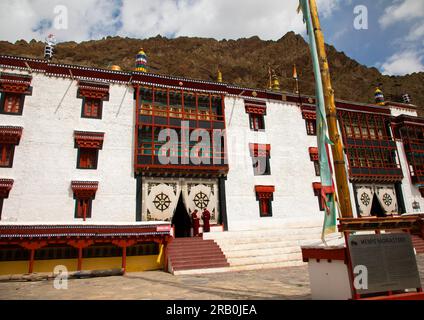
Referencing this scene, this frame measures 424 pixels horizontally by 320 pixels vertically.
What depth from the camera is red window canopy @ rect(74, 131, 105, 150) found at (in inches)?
707

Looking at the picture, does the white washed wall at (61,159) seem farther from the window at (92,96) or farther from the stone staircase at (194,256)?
the stone staircase at (194,256)

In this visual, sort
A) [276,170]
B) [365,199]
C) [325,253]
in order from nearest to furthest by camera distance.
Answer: [325,253], [276,170], [365,199]

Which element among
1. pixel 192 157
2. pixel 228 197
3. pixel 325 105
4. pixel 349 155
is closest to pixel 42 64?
pixel 192 157

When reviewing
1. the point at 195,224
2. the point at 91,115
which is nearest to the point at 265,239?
the point at 195,224

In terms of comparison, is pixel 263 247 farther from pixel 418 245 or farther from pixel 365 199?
pixel 365 199

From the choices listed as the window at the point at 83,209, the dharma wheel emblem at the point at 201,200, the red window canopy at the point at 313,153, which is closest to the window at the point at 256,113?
the red window canopy at the point at 313,153

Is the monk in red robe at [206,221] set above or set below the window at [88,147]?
below

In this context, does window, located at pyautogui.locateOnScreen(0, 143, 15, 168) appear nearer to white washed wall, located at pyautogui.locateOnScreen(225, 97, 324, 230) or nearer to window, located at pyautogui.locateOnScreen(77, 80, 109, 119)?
window, located at pyautogui.locateOnScreen(77, 80, 109, 119)

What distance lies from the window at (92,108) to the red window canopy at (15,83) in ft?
10.7

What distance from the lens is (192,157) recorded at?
19.5 m

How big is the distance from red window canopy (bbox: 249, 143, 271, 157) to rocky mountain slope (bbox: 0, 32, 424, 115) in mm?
34248

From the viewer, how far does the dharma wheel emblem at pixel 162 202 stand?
18.6 m

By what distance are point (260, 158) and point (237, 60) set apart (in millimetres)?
46589

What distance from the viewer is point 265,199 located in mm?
21625
